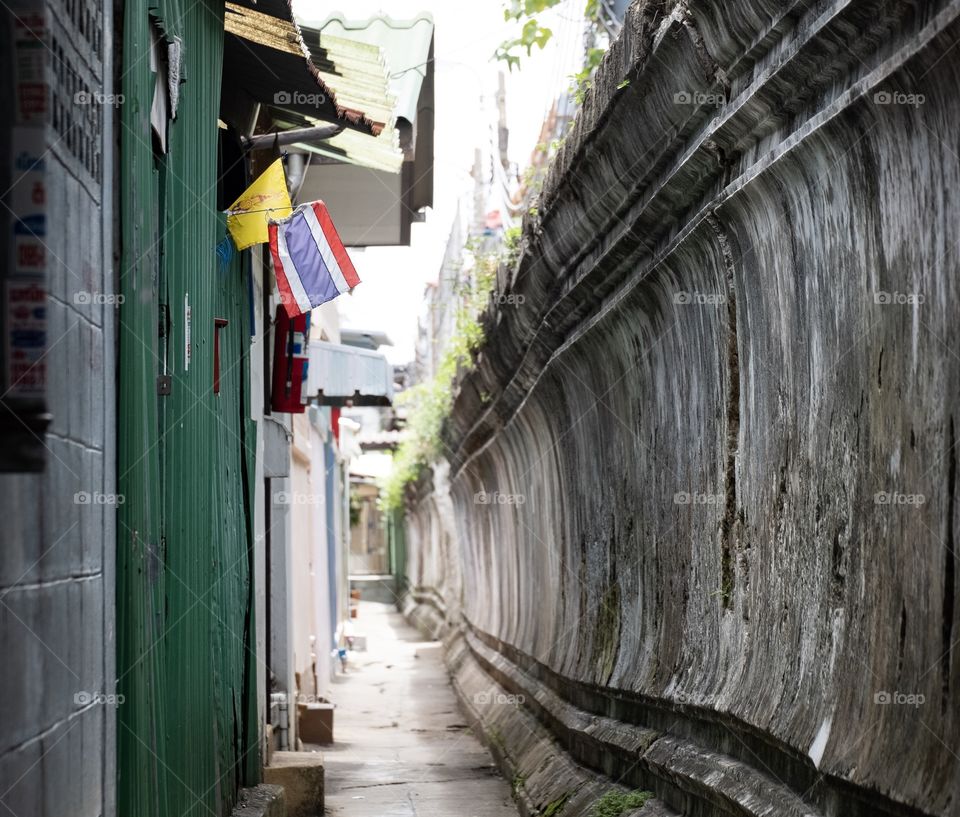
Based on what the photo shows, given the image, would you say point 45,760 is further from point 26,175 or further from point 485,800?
point 485,800

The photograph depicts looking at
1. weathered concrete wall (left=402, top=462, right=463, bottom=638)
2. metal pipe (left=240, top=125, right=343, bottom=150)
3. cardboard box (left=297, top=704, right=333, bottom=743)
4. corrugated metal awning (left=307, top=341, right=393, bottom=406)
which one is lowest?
cardboard box (left=297, top=704, right=333, bottom=743)

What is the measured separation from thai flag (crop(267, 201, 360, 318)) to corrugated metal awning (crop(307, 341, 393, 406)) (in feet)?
17.0

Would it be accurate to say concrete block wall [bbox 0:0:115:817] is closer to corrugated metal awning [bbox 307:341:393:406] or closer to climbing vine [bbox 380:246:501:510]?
climbing vine [bbox 380:246:501:510]

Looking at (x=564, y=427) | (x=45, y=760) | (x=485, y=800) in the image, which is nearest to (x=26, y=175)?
(x=45, y=760)

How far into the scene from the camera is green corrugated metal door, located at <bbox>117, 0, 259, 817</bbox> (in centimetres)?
524

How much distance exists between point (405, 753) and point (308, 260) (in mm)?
6971

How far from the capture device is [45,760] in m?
4.06

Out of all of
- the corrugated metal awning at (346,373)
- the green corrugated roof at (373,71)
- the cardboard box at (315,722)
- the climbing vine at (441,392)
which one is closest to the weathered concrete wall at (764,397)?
the green corrugated roof at (373,71)

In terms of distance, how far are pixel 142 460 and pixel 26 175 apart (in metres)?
2.33

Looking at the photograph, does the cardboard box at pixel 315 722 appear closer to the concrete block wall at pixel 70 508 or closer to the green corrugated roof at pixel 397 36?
the green corrugated roof at pixel 397 36

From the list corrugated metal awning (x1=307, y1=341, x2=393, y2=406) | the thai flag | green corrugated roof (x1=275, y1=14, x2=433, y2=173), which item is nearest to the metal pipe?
green corrugated roof (x1=275, y1=14, x2=433, y2=173)

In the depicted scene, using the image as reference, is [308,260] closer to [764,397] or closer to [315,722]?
[764,397]

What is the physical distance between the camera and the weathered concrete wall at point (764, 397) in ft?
12.9

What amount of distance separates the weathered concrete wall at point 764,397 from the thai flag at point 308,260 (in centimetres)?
138
